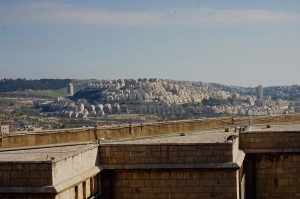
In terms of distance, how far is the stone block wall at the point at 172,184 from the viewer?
14711 mm

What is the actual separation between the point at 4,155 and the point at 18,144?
4.74 meters

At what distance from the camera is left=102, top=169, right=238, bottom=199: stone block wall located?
14.7 meters

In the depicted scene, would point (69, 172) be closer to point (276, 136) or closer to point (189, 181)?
point (189, 181)

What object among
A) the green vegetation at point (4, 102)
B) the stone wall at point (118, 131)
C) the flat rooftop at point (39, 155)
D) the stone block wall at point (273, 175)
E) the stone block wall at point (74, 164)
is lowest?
the stone block wall at point (273, 175)

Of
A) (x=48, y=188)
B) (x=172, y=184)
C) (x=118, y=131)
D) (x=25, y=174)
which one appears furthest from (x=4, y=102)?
(x=48, y=188)

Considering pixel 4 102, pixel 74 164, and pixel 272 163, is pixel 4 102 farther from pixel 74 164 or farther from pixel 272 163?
pixel 74 164

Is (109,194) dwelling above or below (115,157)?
below

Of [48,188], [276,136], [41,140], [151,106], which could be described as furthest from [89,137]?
[151,106]

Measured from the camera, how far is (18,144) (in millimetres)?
19312

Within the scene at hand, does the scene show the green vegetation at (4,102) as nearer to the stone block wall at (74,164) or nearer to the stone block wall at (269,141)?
the stone block wall at (269,141)

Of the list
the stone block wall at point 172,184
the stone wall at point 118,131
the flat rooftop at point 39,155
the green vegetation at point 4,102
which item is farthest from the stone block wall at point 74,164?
the green vegetation at point 4,102

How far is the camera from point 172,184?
49.2ft

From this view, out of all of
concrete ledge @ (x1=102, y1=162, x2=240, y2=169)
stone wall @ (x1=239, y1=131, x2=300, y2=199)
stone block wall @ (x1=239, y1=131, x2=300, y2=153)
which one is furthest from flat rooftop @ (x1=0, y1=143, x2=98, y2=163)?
stone wall @ (x1=239, y1=131, x2=300, y2=199)

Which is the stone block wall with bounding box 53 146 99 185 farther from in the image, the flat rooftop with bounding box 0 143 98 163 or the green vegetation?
the green vegetation
